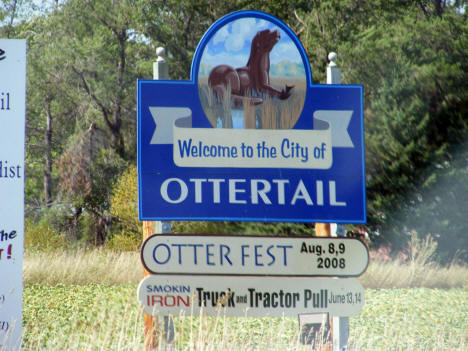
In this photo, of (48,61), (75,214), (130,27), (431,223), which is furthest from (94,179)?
(431,223)

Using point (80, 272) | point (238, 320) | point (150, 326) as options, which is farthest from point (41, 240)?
point (150, 326)

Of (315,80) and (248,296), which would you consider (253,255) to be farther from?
(315,80)

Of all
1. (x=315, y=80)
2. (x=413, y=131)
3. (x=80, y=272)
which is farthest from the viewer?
(x=315, y=80)

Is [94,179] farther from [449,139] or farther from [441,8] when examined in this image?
[441,8]

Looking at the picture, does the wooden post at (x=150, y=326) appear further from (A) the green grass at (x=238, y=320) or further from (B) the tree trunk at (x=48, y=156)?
(B) the tree trunk at (x=48, y=156)

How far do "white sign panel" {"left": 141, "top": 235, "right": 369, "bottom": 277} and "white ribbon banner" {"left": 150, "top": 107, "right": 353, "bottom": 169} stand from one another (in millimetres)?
605

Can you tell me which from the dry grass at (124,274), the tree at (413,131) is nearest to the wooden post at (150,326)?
the dry grass at (124,274)

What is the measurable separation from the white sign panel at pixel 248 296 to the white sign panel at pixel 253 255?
0.07 metres

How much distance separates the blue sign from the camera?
16.0 ft

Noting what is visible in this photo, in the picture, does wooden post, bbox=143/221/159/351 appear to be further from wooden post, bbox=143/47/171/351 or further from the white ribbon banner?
the white ribbon banner

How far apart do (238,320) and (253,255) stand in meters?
4.12

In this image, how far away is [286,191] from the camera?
195 inches

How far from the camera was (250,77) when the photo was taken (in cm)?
501

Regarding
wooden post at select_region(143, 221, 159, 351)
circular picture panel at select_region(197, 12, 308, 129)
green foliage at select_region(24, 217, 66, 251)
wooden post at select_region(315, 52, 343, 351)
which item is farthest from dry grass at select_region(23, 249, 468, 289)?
circular picture panel at select_region(197, 12, 308, 129)
